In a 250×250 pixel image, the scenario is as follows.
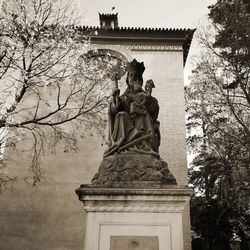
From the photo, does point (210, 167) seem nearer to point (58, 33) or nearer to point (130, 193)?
point (58, 33)

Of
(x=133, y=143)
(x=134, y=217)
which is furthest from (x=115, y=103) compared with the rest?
(x=134, y=217)

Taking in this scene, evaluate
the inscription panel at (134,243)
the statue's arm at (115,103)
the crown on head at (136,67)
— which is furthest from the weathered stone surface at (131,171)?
the crown on head at (136,67)

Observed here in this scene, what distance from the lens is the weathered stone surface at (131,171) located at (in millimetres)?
5703

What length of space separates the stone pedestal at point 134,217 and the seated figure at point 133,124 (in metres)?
0.94

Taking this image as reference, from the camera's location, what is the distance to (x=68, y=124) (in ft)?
55.6

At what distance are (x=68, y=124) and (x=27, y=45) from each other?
5761 mm

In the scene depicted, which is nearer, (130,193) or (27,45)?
(130,193)

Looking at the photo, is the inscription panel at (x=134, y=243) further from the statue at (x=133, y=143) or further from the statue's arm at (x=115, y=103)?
the statue's arm at (x=115, y=103)

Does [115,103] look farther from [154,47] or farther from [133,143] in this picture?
[154,47]

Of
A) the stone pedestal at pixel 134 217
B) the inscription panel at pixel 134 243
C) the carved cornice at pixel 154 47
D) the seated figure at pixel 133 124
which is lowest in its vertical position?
the inscription panel at pixel 134 243

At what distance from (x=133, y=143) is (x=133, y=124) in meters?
0.47

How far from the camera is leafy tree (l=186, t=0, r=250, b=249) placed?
46.5 ft

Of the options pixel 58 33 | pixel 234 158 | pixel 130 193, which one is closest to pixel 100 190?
pixel 130 193

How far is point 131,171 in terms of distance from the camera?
5.85 metres
